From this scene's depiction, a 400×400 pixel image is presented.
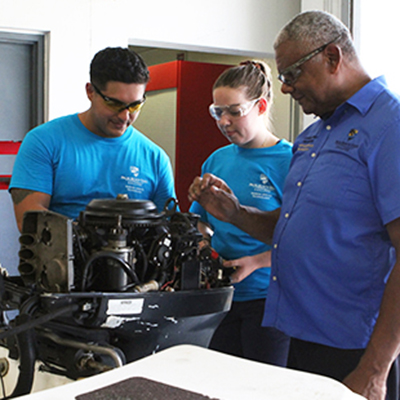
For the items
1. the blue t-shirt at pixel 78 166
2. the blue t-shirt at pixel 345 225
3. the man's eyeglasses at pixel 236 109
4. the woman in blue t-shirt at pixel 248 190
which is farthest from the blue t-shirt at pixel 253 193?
the blue t-shirt at pixel 345 225

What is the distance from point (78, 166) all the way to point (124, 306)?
73 cm

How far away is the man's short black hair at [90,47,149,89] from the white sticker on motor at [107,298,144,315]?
895 millimetres

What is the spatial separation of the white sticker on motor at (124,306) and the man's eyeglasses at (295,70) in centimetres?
79

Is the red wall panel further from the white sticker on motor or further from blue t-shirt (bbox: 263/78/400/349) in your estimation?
the white sticker on motor

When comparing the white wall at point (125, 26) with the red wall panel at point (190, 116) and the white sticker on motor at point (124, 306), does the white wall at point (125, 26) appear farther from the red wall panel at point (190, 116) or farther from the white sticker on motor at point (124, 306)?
the white sticker on motor at point (124, 306)

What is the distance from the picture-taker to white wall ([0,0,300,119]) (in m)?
3.92

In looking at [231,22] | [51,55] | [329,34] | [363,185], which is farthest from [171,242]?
[231,22]

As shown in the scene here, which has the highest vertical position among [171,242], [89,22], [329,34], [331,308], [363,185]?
[89,22]

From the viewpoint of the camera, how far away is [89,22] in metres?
4.06

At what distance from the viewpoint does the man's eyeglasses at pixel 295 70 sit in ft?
5.55

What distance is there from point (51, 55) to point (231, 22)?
1.47m

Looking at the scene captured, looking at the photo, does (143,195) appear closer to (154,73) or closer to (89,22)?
(89,22)

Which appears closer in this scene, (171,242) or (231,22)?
(171,242)

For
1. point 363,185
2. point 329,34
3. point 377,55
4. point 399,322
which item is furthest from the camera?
point 377,55
